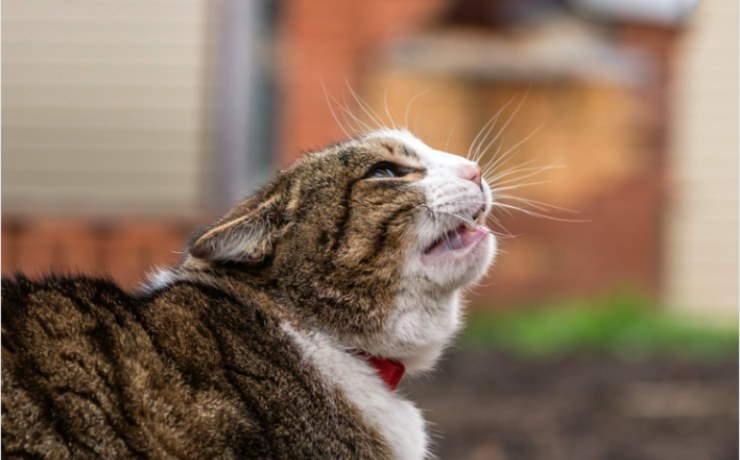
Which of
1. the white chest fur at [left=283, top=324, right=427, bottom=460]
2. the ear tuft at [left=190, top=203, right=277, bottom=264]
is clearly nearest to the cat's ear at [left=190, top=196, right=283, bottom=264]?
the ear tuft at [left=190, top=203, right=277, bottom=264]

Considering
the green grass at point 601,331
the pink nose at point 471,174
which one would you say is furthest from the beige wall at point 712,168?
the pink nose at point 471,174

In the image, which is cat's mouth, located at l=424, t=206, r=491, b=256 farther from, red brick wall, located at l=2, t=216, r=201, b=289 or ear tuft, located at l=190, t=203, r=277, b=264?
red brick wall, located at l=2, t=216, r=201, b=289

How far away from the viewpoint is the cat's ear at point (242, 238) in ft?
9.33

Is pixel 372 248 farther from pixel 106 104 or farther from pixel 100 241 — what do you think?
pixel 106 104

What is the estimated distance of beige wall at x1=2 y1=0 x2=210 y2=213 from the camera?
25.4 feet

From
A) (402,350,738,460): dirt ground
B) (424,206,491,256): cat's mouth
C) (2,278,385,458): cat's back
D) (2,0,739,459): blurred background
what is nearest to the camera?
(2,278,385,458): cat's back

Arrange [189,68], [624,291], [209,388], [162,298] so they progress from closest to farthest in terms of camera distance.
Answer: [209,388]
[162,298]
[189,68]
[624,291]

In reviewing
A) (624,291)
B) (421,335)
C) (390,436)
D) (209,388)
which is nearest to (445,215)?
(421,335)

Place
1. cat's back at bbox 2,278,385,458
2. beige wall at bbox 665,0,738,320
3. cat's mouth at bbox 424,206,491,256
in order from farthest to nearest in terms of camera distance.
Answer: beige wall at bbox 665,0,738,320 → cat's mouth at bbox 424,206,491,256 → cat's back at bbox 2,278,385,458

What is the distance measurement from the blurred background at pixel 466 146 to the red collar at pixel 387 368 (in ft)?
7.81

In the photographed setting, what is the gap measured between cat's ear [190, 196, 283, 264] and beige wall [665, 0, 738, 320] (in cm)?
813

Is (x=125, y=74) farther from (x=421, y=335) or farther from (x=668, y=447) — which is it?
(x=421, y=335)

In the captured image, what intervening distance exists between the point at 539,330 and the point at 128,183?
10.1 ft

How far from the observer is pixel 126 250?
7312 millimetres
